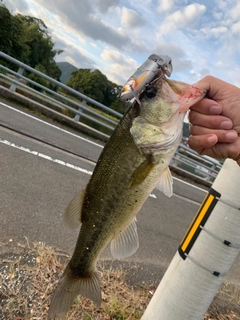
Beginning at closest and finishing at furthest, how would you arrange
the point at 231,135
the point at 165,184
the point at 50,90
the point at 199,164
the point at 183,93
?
1. the point at 183,93
2. the point at 231,135
3. the point at 165,184
4. the point at 50,90
5. the point at 199,164

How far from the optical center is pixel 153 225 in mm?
6031

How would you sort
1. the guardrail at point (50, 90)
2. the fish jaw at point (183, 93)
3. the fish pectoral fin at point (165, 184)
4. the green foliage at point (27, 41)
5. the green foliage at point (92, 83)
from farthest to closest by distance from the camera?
the green foliage at point (92, 83), the green foliage at point (27, 41), the guardrail at point (50, 90), the fish pectoral fin at point (165, 184), the fish jaw at point (183, 93)

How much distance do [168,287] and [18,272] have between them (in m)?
1.54

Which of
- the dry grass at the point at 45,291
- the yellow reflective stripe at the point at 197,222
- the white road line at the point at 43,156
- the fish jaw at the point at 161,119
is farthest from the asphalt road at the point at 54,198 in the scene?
the fish jaw at the point at 161,119

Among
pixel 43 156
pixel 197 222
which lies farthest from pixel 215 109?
pixel 43 156

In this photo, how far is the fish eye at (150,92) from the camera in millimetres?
1702

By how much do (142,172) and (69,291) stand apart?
1.01 metres

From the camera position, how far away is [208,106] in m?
1.75

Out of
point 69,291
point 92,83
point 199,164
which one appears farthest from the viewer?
point 92,83

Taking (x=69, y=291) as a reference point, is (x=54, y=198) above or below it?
below

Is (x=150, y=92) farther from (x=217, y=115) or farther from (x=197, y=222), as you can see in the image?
(x=197, y=222)

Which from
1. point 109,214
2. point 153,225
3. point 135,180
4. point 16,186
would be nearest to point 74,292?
point 109,214

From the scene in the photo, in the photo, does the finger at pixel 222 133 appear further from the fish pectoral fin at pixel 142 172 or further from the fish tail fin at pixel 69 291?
the fish tail fin at pixel 69 291

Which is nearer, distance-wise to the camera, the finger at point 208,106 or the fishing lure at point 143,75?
the fishing lure at point 143,75
